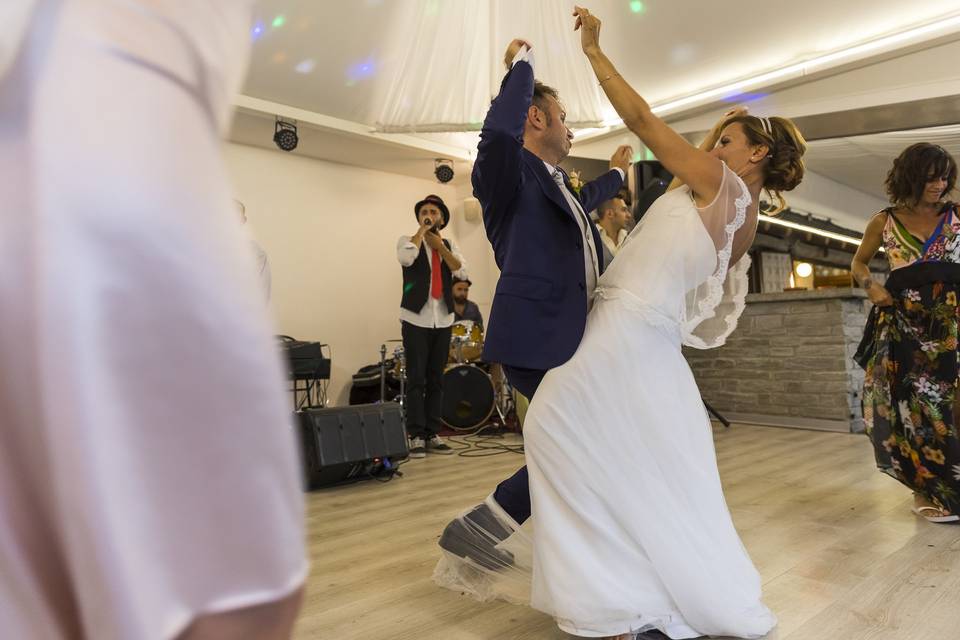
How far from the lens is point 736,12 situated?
427 centimetres

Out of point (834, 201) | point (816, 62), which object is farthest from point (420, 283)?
point (834, 201)

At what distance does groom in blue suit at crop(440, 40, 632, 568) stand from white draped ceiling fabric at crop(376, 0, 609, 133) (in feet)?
1.20

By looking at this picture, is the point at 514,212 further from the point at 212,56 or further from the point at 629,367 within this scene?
the point at 212,56

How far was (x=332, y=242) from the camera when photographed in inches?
259

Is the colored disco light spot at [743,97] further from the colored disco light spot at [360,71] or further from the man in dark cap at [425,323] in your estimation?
A: the colored disco light spot at [360,71]

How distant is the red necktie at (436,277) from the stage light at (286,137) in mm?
1759

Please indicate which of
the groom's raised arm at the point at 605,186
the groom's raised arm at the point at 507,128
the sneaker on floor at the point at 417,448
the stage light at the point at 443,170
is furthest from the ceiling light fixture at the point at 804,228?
the groom's raised arm at the point at 507,128

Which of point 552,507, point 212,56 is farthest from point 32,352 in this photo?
point 552,507

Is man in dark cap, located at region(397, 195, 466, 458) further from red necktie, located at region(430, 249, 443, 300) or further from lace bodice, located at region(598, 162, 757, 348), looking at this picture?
lace bodice, located at region(598, 162, 757, 348)

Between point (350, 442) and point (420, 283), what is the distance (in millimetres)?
1442

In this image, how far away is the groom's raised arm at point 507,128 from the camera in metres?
1.41

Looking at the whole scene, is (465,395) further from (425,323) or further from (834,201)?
(834,201)

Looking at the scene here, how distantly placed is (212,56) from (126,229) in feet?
0.35

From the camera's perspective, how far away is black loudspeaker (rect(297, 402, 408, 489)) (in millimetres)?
3180
